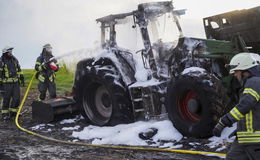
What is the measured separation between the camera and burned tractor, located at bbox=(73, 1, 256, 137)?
5594 mm

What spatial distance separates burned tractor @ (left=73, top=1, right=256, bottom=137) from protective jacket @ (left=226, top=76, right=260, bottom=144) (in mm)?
1997

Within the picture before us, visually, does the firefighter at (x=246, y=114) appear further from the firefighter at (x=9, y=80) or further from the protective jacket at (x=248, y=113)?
the firefighter at (x=9, y=80)

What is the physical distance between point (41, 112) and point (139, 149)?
397 cm

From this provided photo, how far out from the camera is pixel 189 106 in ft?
19.1

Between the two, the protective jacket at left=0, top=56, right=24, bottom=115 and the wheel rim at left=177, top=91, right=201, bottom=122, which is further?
the protective jacket at left=0, top=56, right=24, bottom=115

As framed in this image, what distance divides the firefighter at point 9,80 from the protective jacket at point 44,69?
2.38 ft

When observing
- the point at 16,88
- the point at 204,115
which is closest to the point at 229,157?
the point at 204,115

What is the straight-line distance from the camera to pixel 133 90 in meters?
6.73

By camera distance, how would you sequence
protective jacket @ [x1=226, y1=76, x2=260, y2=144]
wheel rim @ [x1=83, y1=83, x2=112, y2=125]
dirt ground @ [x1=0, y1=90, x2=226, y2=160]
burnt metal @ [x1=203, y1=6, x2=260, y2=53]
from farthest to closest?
wheel rim @ [x1=83, y1=83, x2=112, y2=125] < burnt metal @ [x1=203, y1=6, x2=260, y2=53] < dirt ground @ [x1=0, y1=90, x2=226, y2=160] < protective jacket @ [x1=226, y1=76, x2=260, y2=144]

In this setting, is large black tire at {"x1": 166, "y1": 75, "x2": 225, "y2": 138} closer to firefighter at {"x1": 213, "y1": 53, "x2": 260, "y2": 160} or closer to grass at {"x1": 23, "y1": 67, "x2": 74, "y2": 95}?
firefighter at {"x1": 213, "y1": 53, "x2": 260, "y2": 160}

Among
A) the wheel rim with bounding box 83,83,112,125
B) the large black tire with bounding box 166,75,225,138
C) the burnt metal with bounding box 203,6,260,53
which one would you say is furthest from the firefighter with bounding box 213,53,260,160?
the wheel rim with bounding box 83,83,112,125

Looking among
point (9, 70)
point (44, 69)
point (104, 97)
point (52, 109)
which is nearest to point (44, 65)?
point (44, 69)

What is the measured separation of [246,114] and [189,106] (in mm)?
2485

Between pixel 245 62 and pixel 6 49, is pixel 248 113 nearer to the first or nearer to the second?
pixel 245 62
